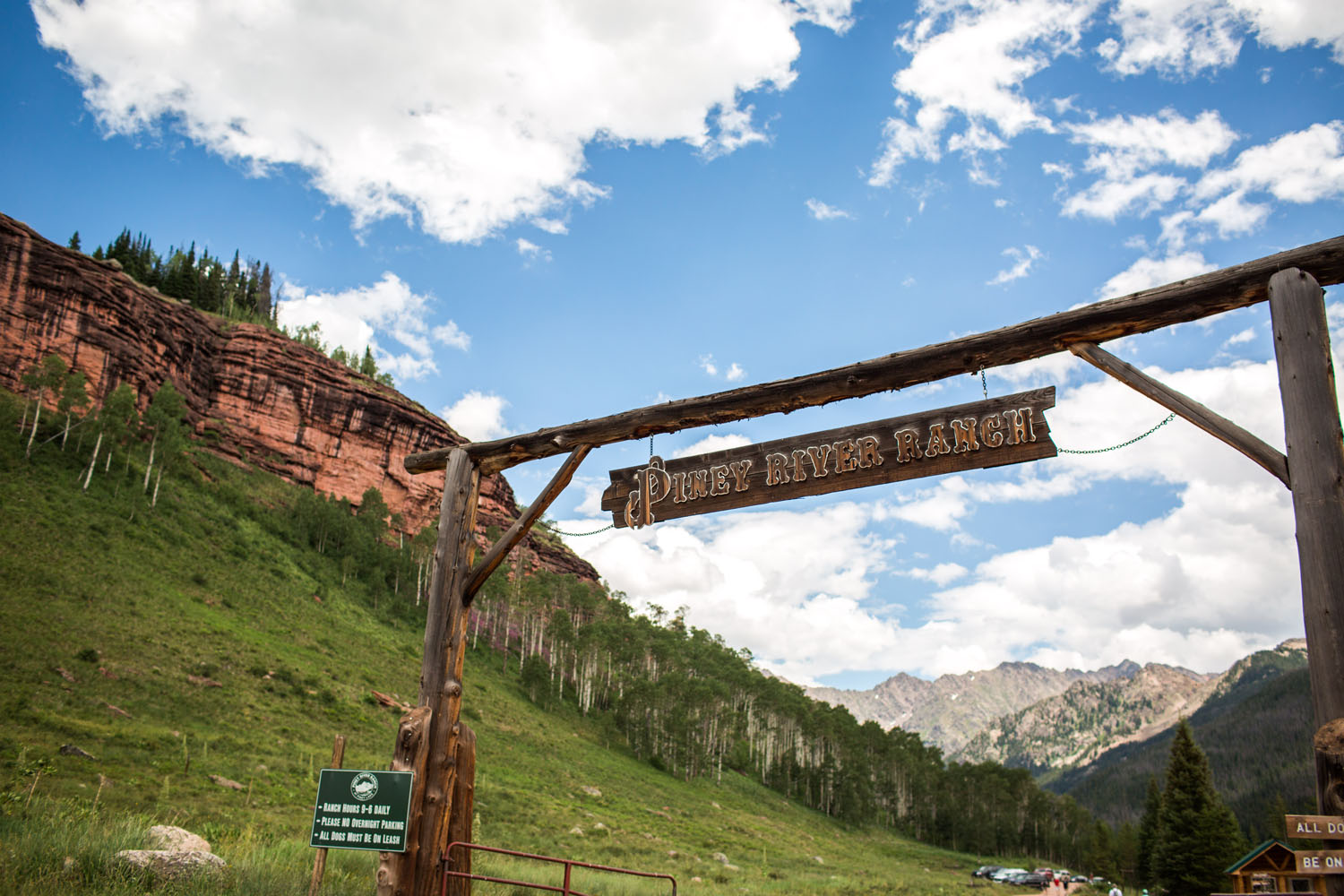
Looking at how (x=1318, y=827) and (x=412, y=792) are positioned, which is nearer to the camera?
(x=1318, y=827)

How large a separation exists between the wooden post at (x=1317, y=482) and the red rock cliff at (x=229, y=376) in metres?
65.2

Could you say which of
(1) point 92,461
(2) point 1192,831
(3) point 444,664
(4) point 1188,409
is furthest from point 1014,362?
(1) point 92,461

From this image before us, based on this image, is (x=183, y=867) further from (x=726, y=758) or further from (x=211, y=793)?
(x=726, y=758)

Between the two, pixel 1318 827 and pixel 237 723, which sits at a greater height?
pixel 1318 827

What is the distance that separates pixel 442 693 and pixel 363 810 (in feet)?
4.13

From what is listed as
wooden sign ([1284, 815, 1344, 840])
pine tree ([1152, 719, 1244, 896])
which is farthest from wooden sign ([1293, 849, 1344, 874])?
pine tree ([1152, 719, 1244, 896])

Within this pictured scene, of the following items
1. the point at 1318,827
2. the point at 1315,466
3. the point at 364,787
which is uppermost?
the point at 1315,466

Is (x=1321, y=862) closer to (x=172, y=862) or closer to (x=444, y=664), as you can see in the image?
(x=444, y=664)

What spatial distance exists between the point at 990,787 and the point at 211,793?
81.3 m

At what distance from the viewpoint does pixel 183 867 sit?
6.97 meters

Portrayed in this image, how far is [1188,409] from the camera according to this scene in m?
5.35

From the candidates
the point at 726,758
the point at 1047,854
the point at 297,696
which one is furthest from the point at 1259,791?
the point at 297,696

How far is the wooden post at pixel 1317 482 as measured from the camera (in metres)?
4.36

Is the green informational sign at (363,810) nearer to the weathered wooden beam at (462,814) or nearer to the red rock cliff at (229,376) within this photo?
the weathered wooden beam at (462,814)
